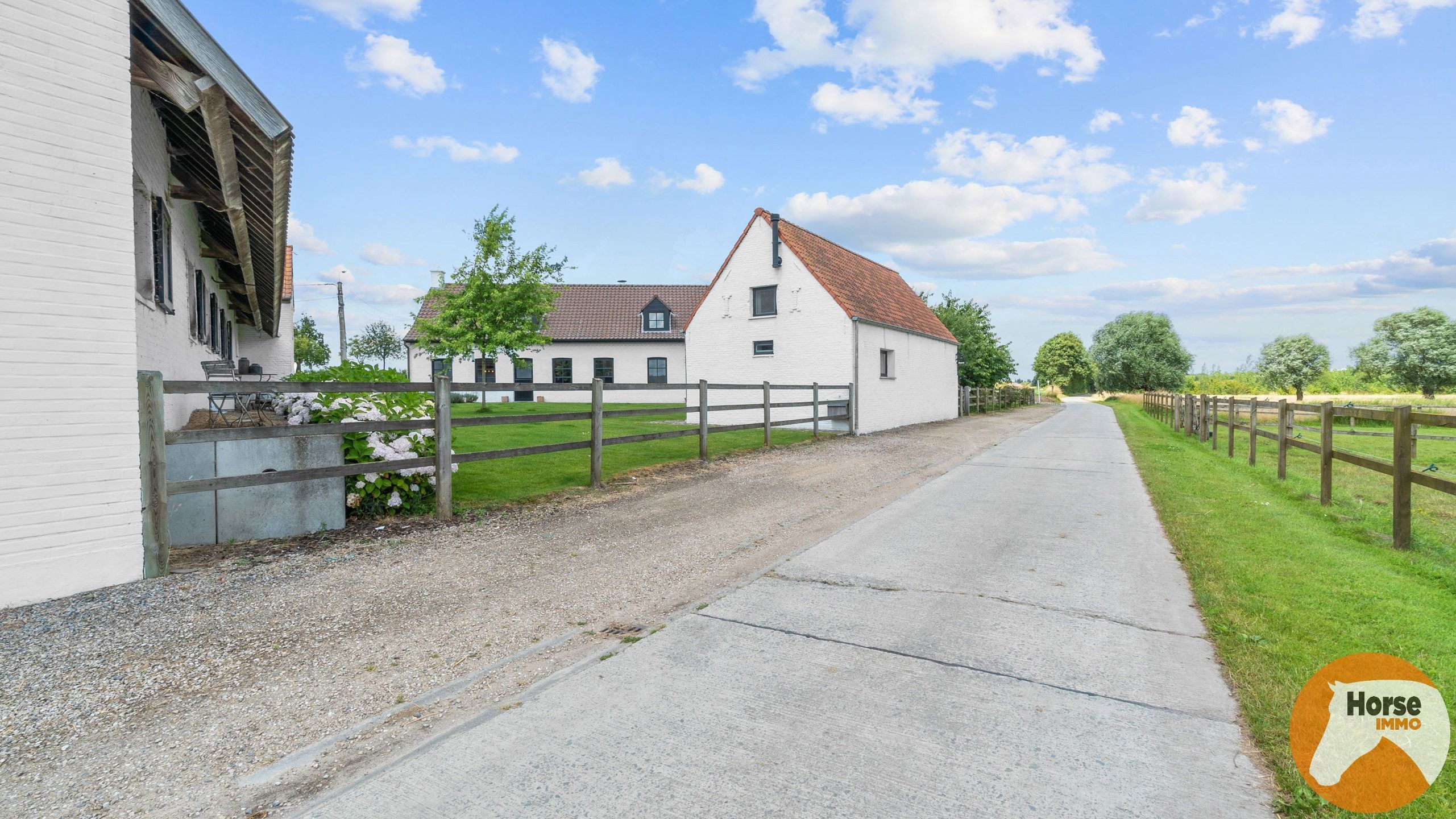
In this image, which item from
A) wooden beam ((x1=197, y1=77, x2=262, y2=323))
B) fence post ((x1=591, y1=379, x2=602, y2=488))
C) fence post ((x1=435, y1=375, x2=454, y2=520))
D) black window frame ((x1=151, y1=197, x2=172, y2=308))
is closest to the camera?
wooden beam ((x1=197, y1=77, x2=262, y2=323))

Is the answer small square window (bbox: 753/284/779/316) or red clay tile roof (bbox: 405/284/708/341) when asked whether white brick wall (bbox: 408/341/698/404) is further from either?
small square window (bbox: 753/284/779/316)

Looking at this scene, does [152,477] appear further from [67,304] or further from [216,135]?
[216,135]

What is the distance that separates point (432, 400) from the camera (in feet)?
26.8

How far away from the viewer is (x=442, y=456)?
276 inches

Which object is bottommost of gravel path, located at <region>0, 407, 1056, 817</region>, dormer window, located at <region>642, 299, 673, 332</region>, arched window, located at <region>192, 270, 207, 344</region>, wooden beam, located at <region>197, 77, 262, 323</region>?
gravel path, located at <region>0, 407, 1056, 817</region>

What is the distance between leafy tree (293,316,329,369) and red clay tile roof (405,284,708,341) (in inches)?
1403

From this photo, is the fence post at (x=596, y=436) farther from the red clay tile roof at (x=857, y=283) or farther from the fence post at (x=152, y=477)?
the red clay tile roof at (x=857, y=283)

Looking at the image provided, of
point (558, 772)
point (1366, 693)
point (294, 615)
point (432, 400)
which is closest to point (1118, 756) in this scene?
point (1366, 693)

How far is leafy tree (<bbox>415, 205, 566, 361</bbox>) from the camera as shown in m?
28.5

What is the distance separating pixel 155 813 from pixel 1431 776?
4.49m

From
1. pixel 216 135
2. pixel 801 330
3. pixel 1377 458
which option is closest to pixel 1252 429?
pixel 1377 458

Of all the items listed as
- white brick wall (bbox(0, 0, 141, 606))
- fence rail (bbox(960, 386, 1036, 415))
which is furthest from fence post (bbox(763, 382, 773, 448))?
fence rail (bbox(960, 386, 1036, 415))

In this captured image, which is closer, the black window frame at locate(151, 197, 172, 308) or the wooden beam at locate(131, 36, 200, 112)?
the wooden beam at locate(131, 36, 200, 112)

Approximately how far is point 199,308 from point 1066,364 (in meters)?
106
